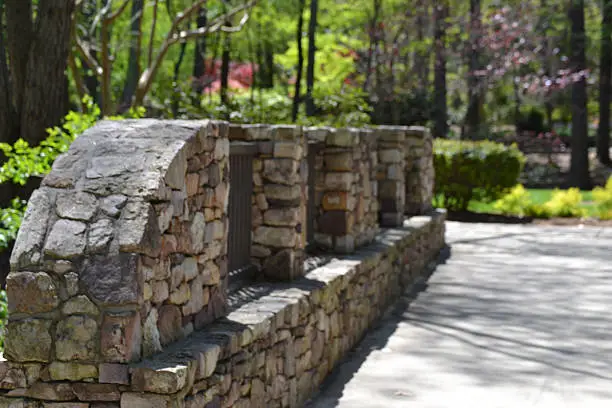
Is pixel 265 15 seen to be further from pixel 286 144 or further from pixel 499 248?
pixel 286 144

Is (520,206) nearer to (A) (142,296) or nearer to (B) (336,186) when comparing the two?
(B) (336,186)

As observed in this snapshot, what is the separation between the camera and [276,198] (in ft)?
26.0

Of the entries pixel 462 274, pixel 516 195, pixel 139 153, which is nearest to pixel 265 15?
pixel 516 195

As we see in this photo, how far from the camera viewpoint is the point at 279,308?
21.5ft

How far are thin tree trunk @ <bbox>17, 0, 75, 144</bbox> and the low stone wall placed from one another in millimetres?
3035

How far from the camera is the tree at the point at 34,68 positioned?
9.46m

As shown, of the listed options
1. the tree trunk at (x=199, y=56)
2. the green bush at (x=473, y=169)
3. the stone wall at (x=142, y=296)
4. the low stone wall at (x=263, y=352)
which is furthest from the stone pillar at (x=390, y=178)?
the tree trunk at (x=199, y=56)

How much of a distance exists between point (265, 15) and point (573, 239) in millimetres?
15393

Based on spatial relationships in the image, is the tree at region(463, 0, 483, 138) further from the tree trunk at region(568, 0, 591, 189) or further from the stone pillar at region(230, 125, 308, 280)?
the stone pillar at region(230, 125, 308, 280)

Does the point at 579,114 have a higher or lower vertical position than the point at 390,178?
higher

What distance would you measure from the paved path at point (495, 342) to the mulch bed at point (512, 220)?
177 inches

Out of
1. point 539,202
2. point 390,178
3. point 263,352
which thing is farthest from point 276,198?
point 539,202

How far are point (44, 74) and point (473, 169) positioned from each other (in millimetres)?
11758

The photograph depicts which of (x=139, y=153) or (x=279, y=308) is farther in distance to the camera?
(x=279, y=308)
